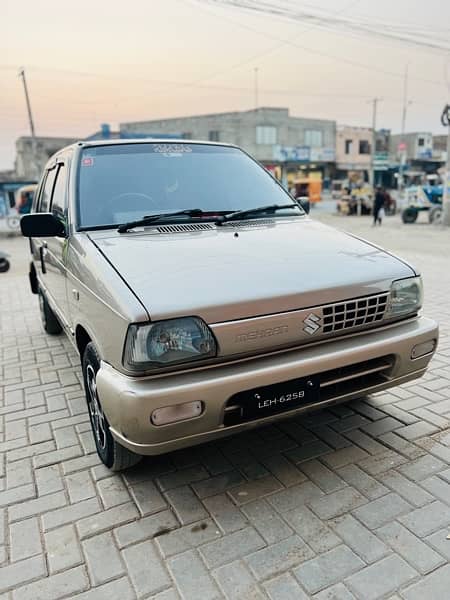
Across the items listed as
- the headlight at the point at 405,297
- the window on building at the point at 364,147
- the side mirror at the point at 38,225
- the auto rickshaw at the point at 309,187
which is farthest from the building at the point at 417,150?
the side mirror at the point at 38,225

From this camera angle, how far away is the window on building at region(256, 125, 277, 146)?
164 ft

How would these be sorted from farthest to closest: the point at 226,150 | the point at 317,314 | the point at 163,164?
the point at 226,150
the point at 163,164
the point at 317,314

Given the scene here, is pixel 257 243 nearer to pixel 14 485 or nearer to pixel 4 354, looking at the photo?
pixel 14 485

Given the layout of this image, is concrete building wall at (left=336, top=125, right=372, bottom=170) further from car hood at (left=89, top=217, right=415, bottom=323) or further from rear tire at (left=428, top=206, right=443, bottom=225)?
car hood at (left=89, top=217, right=415, bottom=323)

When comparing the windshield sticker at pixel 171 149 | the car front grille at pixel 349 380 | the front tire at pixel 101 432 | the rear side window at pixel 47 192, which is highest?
the windshield sticker at pixel 171 149

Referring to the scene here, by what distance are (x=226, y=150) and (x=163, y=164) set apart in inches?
28.3

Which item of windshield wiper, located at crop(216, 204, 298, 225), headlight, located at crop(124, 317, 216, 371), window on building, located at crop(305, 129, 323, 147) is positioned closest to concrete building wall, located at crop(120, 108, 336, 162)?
window on building, located at crop(305, 129, 323, 147)

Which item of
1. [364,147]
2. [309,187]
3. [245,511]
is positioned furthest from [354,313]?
[364,147]

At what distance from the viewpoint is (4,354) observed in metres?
5.12

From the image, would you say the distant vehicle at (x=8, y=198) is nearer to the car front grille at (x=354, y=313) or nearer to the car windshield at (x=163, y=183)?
the car windshield at (x=163, y=183)

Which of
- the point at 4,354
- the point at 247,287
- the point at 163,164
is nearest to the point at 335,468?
the point at 247,287

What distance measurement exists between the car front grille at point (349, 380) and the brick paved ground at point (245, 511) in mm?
495

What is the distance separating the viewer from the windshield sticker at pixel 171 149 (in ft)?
11.8

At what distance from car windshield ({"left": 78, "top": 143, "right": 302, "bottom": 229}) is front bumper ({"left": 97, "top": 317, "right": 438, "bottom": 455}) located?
4.17 ft
